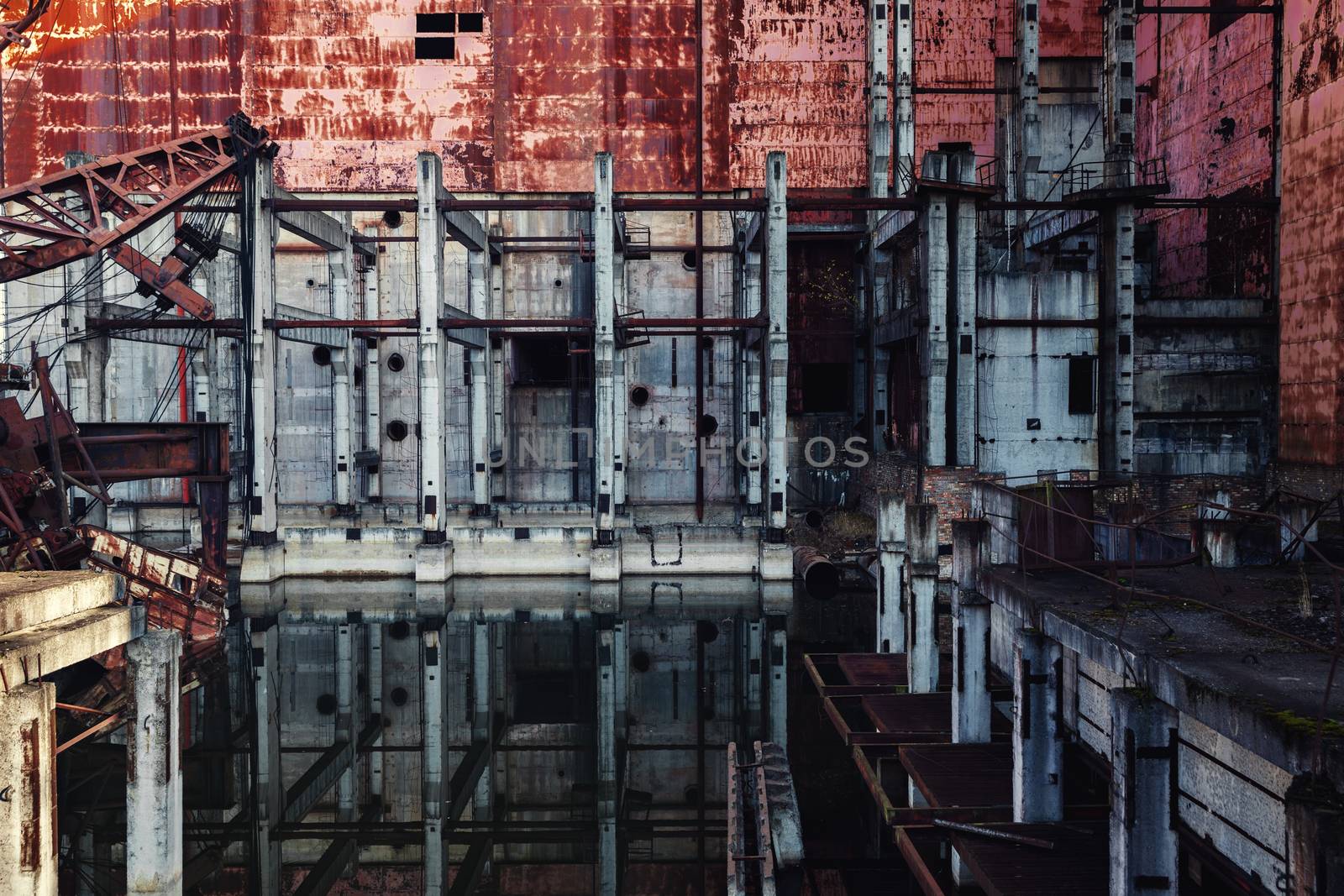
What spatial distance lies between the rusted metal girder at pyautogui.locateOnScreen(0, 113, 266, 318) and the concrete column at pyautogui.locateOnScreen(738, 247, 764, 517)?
11417 mm

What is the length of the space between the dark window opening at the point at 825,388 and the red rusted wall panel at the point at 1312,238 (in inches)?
409

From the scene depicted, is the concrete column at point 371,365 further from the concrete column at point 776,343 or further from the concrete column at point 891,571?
the concrete column at point 891,571

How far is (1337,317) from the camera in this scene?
17.4 metres

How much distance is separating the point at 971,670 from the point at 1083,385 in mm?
13444

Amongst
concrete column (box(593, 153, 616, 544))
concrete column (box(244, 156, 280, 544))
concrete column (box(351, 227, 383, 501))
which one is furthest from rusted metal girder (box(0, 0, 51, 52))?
concrete column (box(593, 153, 616, 544))

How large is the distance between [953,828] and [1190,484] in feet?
52.0

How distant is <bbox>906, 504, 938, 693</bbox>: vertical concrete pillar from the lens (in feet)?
36.7

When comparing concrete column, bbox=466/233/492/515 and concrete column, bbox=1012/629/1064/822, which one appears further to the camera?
concrete column, bbox=466/233/492/515

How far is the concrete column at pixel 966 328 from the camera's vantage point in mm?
20484

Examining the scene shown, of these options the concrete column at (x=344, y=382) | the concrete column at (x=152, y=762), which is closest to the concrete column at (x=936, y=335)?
the concrete column at (x=344, y=382)

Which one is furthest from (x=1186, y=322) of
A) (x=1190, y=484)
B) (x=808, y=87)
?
(x=808, y=87)

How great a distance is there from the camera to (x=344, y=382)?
2431 centimetres

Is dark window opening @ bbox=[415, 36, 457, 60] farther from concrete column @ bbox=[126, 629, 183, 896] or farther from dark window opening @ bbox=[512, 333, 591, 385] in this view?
concrete column @ bbox=[126, 629, 183, 896]

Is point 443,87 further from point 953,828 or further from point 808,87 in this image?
point 953,828
